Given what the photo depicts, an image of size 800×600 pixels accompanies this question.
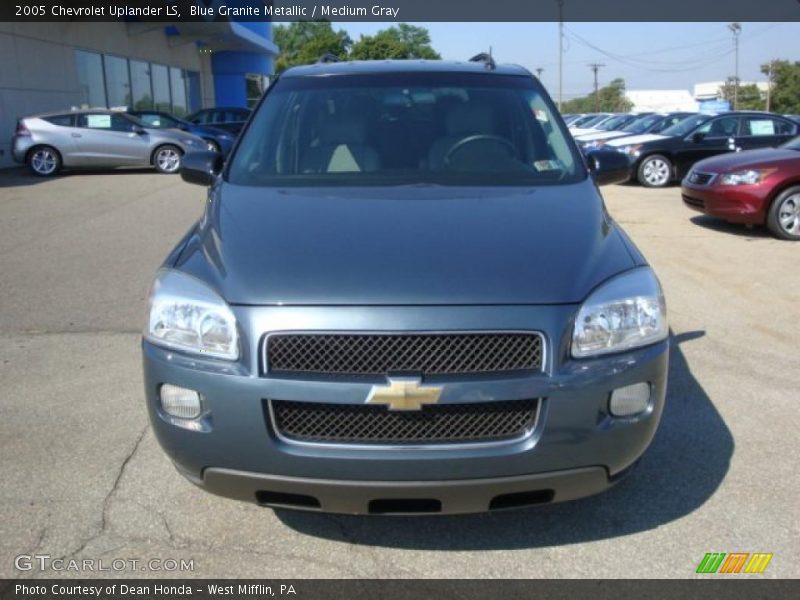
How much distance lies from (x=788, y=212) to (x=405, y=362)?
839 centimetres

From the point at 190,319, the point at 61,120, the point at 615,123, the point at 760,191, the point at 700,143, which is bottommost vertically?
the point at 760,191

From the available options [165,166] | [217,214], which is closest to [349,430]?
[217,214]

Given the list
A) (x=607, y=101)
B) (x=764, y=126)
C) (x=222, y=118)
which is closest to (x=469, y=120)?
(x=764, y=126)

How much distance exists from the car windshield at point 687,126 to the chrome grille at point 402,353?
1447 centimetres

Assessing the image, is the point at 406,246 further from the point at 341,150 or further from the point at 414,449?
the point at 341,150

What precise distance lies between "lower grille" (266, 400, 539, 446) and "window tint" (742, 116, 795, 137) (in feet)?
49.6

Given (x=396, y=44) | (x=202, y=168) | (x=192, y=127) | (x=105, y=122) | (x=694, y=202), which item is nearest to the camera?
(x=202, y=168)

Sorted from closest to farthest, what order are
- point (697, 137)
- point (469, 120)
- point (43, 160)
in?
point (469, 120) → point (697, 137) → point (43, 160)

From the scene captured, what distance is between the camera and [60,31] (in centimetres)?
2188

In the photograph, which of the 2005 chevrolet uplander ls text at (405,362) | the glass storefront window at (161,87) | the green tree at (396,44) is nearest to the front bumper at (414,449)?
the 2005 chevrolet uplander ls text at (405,362)

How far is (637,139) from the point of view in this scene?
16281 mm

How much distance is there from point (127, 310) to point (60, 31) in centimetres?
1916

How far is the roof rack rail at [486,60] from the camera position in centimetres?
452

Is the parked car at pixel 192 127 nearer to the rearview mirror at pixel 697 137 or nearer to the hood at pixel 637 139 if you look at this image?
the hood at pixel 637 139
